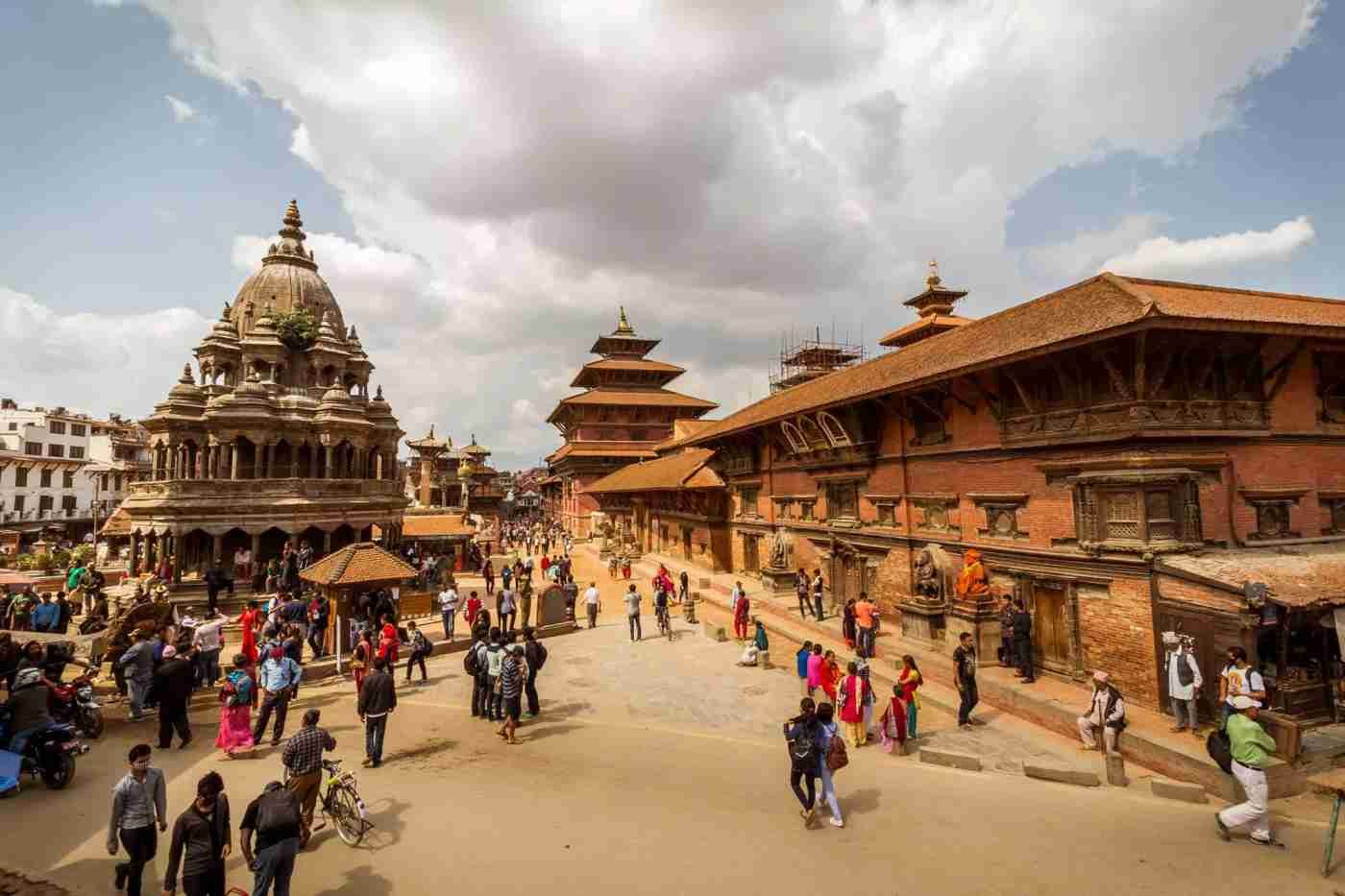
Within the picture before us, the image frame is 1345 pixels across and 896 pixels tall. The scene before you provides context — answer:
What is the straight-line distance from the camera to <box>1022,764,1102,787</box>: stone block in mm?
7988

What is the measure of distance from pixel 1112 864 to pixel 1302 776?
13.5 ft

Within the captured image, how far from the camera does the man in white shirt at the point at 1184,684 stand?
8.69m

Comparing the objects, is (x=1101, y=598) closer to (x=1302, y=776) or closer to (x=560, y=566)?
(x=1302, y=776)

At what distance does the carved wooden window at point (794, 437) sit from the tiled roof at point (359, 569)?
11881 mm

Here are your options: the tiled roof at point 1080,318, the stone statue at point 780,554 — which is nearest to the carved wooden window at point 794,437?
the tiled roof at point 1080,318

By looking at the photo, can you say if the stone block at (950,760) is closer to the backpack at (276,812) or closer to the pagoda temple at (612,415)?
the backpack at (276,812)

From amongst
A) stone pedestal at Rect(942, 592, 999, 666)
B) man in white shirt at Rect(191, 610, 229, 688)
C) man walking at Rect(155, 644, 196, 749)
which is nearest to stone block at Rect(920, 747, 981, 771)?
stone pedestal at Rect(942, 592, 999, 666)

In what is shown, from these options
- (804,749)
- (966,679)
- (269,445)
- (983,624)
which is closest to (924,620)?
(983,624)

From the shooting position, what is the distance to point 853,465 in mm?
17703

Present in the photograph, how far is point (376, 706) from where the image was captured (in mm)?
8383

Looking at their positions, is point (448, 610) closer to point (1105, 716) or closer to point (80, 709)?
point (80, 709)

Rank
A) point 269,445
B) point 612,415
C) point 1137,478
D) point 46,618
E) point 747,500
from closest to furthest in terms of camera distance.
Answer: point 1137,478, point 46,618, point 747,500, point 269,445, point 612,415

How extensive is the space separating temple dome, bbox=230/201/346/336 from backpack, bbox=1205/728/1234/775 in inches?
1532

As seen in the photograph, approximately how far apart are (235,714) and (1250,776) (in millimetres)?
12853
